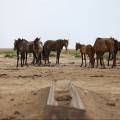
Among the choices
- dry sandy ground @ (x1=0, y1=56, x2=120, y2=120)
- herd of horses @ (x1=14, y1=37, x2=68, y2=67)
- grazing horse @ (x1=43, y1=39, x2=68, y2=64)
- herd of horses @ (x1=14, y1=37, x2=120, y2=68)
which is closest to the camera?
dry sandy ground @ (x1=0, y1=56, x2=120, y2=120)

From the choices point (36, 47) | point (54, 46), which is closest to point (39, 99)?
point (36, 47)

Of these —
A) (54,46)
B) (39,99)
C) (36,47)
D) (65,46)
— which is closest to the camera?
(39,99)

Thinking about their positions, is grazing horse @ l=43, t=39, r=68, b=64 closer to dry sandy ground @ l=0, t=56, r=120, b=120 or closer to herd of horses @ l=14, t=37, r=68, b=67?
herd of horses @ l=14, t=37, r=68, b=67

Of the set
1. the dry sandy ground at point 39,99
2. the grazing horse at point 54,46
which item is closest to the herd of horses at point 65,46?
the grazing horse at point 54,46

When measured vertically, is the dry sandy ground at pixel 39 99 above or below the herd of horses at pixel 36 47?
below

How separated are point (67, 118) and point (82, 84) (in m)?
10.8

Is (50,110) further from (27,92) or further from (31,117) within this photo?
(27,92)

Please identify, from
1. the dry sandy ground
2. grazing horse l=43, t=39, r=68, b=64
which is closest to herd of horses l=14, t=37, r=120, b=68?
grazing horse l=43, t=39, r=68, b=64

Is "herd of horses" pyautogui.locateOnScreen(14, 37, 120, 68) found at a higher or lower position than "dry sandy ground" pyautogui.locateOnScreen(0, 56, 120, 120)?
higher

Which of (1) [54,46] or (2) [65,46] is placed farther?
(1) [54,46]

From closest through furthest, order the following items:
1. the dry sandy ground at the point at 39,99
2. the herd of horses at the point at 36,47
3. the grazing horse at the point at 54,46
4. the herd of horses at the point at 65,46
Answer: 1. the dry sandy ground at the point at 39,99
2. the herd of horses at the point at 65,46
3. the herd of horses at the point at 36,47
4. the grazing horse at the point at 54,46

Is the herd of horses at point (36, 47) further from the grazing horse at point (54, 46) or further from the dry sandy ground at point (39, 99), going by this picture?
the dry sandy ground at point (39, 99)

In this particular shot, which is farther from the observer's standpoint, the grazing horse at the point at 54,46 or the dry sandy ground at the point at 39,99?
the grazing horse at the point at 54,46

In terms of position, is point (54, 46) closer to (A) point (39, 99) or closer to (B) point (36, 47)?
(B) point (36, 47)
